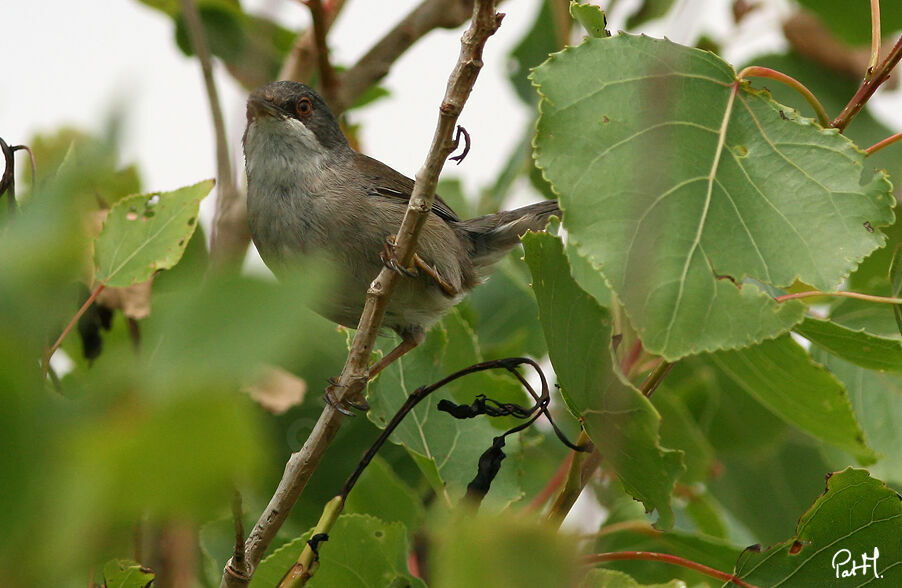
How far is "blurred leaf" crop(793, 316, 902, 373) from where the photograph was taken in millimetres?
2271

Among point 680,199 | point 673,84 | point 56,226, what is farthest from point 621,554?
point 56,226

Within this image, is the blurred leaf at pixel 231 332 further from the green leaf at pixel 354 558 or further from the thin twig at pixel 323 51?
the thin twig at pixel 323 51

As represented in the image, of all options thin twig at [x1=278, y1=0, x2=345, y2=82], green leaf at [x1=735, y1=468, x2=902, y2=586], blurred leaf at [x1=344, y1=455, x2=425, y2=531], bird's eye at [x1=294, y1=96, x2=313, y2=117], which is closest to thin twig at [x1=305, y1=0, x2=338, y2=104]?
thin twig at [x1=278, y1=0, x2=345, y2=82]

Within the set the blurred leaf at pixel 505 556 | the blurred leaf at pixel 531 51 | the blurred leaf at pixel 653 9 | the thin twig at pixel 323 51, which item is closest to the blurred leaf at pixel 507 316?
the blurred leaf at pixel 531 51

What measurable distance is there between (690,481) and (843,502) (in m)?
1.05

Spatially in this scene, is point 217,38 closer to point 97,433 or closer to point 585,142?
point 585,142

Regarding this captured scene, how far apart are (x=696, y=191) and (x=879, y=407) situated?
4.89 ft

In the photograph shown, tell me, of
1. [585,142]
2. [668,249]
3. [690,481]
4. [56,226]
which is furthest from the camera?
[690,481]

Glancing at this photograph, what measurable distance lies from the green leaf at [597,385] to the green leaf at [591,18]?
569 millimetres

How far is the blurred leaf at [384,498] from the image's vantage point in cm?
266

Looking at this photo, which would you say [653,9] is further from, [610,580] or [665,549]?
[610,580]

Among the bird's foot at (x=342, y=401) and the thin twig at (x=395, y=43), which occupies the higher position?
the thin twig at (x=395, y=43)

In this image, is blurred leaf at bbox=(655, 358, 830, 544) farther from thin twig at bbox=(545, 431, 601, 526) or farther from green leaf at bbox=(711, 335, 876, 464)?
thin twig at bbox=(545, 431, 601, 526)

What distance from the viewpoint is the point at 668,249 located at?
1862mm
